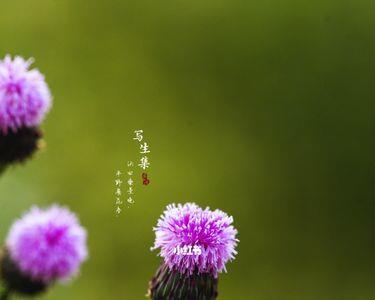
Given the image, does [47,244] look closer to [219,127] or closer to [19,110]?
[19,110]

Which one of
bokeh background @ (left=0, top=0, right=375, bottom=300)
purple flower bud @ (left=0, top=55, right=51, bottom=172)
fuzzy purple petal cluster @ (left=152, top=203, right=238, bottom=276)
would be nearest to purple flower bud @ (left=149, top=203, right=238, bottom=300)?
fuzzy purple petal cluster @ (left=152, top=203, right=238, bottom=276)

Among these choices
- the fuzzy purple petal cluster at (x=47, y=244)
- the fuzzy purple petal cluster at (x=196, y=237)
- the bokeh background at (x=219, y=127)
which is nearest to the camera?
the fuzzy purple petal cluster at (x=47, y=244)

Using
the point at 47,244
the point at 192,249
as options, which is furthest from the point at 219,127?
the point at 47,244

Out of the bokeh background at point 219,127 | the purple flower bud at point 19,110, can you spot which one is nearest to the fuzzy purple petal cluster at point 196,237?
the purple flower bud at point 19,110

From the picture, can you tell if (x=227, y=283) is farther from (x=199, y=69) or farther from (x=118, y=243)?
(x=199, y=69)

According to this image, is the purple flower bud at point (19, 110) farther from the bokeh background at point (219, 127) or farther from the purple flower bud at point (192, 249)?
the bokeh background at point (219, 127)

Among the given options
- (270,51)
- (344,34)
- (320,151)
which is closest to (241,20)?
(270,51)
